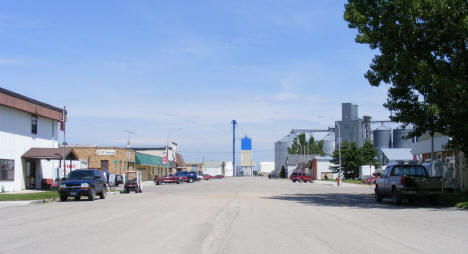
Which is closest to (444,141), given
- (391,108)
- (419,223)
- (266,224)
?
(391,108)

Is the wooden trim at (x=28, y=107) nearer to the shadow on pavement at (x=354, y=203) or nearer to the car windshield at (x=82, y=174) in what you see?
the car windshield at (x=82, y=174)

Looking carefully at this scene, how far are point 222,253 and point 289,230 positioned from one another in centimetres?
411

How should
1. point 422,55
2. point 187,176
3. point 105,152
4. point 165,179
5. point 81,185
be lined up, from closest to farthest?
point 422,55 < point 81,185 < point 105,152 < point 165,179 < point 187,176

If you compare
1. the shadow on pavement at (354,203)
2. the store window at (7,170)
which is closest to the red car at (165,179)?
the store window at (7,170)

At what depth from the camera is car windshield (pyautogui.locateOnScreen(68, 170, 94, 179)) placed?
28000 mm

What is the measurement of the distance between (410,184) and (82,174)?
17.3 m

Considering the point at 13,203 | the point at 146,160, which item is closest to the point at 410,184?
the point at 13,203

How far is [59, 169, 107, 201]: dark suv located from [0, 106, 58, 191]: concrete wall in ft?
33.0

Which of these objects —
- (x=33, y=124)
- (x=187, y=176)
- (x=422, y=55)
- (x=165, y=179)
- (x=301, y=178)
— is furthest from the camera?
(x=301, y=178)

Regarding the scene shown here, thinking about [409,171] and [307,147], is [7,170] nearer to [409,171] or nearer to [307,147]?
[409,171]

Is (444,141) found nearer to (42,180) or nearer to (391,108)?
(391,108)

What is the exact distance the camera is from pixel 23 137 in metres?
38.4

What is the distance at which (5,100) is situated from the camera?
3450cm

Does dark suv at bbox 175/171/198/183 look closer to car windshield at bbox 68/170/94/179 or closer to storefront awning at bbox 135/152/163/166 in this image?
storefront awning at bbox 135/152/163/166
